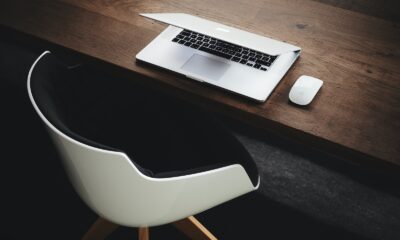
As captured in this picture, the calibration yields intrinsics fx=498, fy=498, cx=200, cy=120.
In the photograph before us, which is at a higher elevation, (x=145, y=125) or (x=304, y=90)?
(x=304, y=90)

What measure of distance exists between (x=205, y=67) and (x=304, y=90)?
0.94ft

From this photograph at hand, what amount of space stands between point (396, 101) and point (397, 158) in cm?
23

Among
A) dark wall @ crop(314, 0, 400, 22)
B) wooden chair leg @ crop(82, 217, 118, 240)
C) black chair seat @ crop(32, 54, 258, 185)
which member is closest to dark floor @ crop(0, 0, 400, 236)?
dark wall @ crop(314, 0, 400, 22)

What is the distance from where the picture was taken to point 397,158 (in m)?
1.20

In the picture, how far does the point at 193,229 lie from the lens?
170 centimetres

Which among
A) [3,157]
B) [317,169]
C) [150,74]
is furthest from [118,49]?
[317,169]

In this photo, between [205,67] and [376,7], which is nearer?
[205,67]

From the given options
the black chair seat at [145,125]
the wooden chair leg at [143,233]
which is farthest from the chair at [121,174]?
the wooden chair leg at [143,233]

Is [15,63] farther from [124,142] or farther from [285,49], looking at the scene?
[285,49]

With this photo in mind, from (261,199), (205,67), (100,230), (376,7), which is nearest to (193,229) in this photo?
(100,230)

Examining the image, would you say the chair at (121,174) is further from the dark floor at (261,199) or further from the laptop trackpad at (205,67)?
the dark floor at (261,199)

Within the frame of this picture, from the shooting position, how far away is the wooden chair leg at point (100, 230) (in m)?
1.70

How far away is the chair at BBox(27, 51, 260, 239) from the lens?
42.3 inches

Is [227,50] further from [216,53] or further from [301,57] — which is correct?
[301,57]
